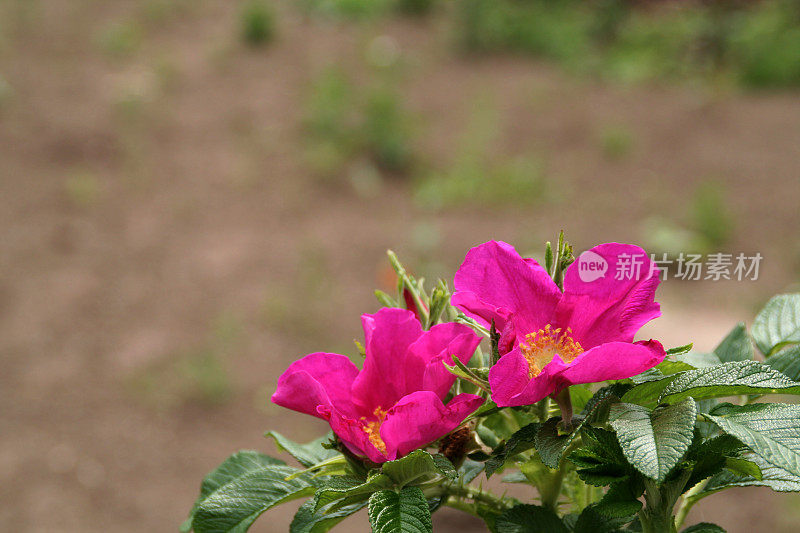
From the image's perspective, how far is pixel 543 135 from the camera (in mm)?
5195

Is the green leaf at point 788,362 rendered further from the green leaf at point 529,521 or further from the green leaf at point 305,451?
the green leaf at point 305,451

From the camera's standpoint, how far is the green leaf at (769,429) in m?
0.55

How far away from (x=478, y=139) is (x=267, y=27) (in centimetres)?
212

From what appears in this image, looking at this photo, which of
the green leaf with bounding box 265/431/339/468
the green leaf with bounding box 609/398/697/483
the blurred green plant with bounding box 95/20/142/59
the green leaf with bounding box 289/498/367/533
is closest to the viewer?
the green leaf with bounding box 609/398/697/483

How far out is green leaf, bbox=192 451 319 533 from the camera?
0.69 metres

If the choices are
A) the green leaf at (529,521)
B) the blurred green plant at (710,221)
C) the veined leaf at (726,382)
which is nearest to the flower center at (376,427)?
the green leaf at (529,521)

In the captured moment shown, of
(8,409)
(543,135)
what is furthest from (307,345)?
(543,135)

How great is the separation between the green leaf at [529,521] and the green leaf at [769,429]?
158 millimetres

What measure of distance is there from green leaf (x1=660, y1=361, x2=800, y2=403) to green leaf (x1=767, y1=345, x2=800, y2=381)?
5.5 inches

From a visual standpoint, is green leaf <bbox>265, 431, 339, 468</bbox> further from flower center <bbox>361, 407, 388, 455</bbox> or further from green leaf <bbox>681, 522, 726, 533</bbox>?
green leaf <bbox>681, 522, 726, 533</bbox>

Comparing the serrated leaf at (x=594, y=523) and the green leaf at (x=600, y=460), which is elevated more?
the green leaf at (x=600, y=460)

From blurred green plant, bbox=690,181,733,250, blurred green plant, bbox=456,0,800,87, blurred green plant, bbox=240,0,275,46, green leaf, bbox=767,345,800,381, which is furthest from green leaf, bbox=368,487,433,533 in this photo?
blurred green plant, bbox=240,0,275,46

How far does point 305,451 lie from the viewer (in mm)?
820

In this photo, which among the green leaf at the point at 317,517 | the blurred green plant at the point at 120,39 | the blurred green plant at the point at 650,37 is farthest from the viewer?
the blurred green plant at the point at 120,39
